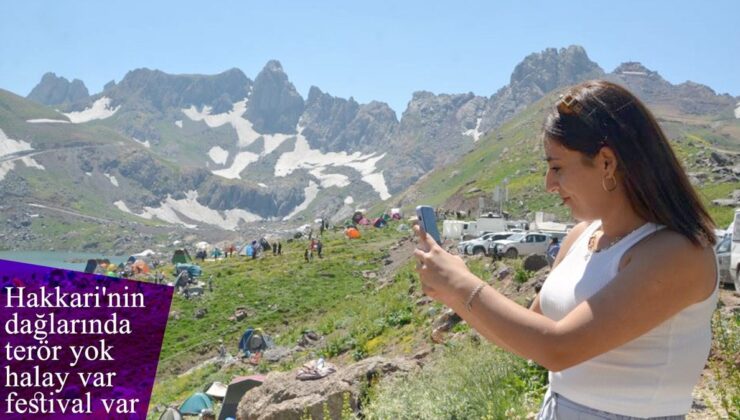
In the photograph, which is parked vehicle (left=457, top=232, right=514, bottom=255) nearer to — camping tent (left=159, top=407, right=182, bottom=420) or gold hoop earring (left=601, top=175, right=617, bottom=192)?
camping tent (left=159, top=407, right=182, bottom=420)

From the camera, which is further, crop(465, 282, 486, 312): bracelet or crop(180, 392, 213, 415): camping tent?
crop(180, 392, 213, 415): camping tent

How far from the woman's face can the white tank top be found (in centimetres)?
14

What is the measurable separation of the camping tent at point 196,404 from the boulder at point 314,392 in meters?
8.26

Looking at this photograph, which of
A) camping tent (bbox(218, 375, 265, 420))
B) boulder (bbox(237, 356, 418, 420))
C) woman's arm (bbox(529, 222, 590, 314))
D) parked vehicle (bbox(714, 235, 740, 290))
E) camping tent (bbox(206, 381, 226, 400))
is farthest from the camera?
camping tent (bbox(206, 381, 226, 400))

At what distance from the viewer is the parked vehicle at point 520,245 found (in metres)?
29.0

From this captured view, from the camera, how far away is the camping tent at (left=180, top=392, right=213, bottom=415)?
16031 millimetres

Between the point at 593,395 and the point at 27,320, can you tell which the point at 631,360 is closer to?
the point at 593,395

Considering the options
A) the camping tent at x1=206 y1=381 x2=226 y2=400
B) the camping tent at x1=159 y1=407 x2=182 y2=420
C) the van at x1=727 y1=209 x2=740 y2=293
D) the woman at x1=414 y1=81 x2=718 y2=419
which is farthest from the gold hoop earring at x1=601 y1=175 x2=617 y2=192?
the camping tent at x1=206 y1=381 x2=226 y2=400

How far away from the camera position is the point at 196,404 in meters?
16.2

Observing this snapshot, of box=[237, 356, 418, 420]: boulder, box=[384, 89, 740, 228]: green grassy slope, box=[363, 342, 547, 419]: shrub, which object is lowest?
box=[237, 356, 418, 420]: boulder

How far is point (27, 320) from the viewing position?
20.9 metres

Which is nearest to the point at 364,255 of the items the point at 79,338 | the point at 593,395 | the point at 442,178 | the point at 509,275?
the point at 79,338

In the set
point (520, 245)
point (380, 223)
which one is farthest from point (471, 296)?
point (380, 223)

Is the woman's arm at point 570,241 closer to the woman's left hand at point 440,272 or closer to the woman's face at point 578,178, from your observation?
the woman's face at point 578,178
